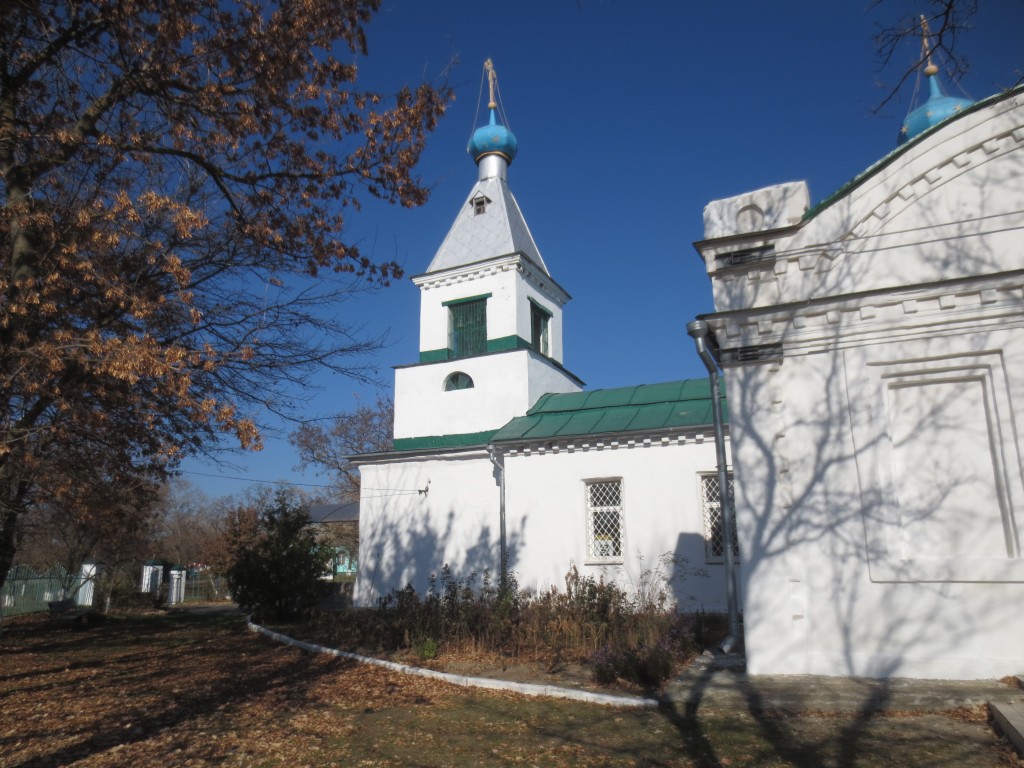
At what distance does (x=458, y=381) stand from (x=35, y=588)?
1705 centimetres

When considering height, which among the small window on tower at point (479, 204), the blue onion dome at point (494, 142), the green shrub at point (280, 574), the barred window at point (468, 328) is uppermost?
the blue onion dome at point (494, 142)

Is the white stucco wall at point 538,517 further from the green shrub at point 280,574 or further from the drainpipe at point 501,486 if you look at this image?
the green shrub at point 280,574

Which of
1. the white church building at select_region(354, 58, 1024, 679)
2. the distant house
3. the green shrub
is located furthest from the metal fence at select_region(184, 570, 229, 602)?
the white church building at select_region(354, 58, 1024, 679)

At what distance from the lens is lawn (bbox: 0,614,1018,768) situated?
566 centimetres

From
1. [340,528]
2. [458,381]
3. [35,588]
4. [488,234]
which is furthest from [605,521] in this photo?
[340,528]

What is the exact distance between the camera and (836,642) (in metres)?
7.46

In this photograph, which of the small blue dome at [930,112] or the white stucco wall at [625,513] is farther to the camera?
the small blue dome at [930,112]

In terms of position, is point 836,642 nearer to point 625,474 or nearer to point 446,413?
point 625,474

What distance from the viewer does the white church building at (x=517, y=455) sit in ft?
50.5

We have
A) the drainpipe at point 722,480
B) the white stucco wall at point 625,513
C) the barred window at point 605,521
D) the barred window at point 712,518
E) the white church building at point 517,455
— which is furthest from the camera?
the barred window at point 605,521

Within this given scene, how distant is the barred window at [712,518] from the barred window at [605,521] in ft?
6.11

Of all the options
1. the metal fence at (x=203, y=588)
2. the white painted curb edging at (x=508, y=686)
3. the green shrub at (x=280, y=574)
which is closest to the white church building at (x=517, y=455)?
the green shrub at (x=280, y=574)

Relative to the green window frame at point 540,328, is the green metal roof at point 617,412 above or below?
below

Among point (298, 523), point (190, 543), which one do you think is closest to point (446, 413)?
point (298, 523)
